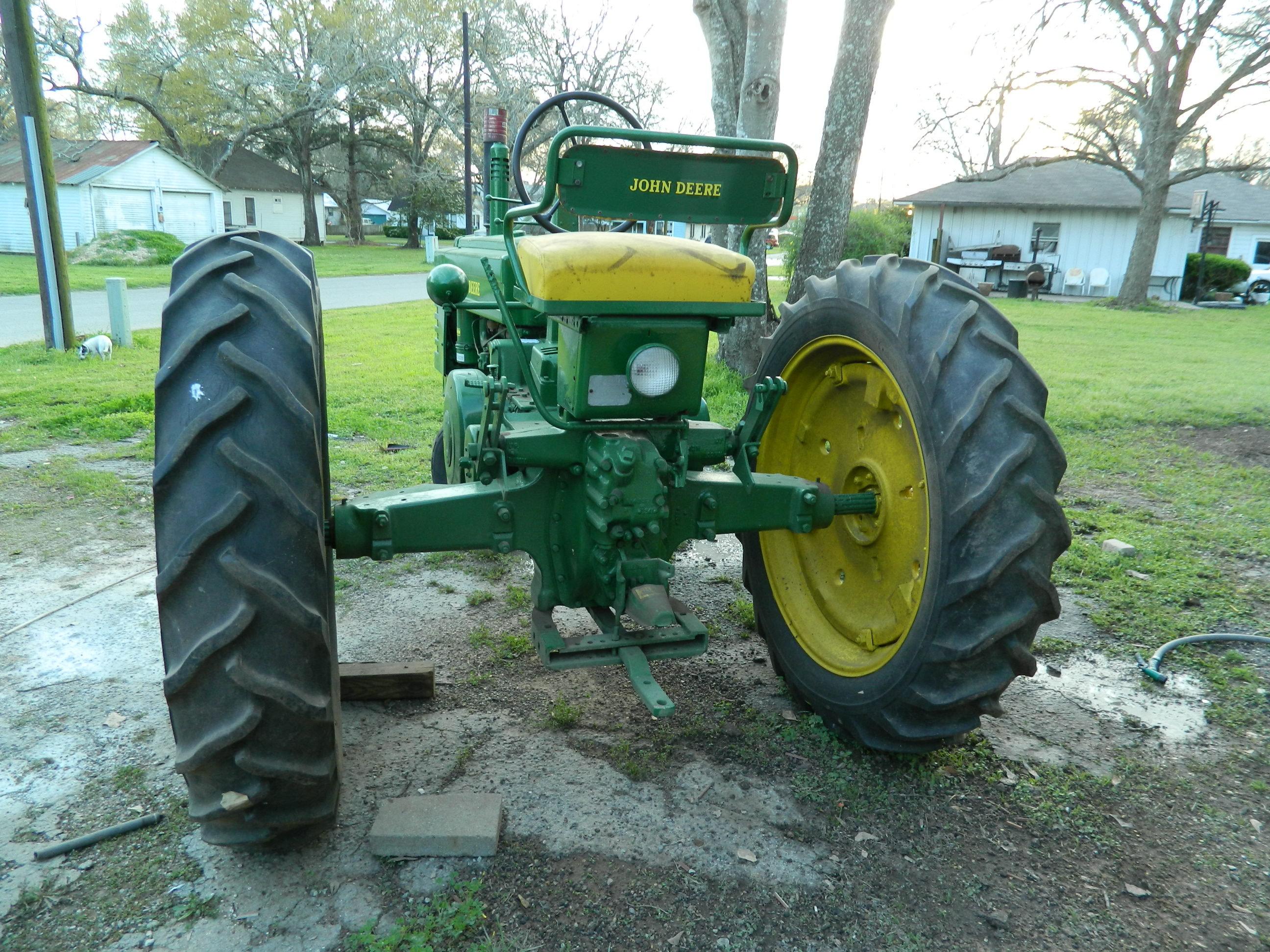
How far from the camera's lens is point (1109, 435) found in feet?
24.2

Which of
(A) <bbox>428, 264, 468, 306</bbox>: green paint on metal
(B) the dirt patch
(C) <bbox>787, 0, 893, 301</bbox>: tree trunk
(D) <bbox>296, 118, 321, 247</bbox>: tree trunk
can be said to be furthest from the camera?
(D) <bbox>296, 118, 321, 247</bbox>: tree trunk

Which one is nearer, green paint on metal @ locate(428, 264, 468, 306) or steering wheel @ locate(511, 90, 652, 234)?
steering wheel @ locate(511, 90, 652, 234)

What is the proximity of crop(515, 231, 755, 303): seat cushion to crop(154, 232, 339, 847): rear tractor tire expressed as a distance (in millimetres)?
664

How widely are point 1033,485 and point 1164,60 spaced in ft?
75.4

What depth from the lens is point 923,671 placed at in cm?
240

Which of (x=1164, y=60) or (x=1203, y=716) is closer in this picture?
(x=1203, y=716)

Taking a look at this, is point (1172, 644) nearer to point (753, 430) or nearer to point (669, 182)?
point (753, 430)

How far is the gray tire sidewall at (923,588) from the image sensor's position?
2.40m

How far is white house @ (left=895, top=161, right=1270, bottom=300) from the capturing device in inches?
1088

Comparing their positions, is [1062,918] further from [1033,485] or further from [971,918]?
[1033,485]

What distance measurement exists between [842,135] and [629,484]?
6.51 m

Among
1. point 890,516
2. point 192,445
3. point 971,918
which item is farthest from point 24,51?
point 971,918

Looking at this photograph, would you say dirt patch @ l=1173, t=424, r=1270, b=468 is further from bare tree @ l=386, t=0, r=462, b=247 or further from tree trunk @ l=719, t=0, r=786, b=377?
bare tree @ l=386, t=0, r=462, b=247

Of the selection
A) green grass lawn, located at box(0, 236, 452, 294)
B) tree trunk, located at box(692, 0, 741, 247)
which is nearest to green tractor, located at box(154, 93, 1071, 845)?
tree trunk, located at box(692, 0, 741, 247)
